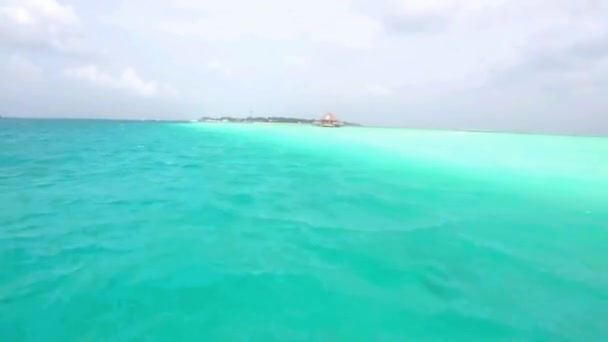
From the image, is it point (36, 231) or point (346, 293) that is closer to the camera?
point (346, 293)

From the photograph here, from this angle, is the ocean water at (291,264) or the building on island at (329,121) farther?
the building on island at (329,121)

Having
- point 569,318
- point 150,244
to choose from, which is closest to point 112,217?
point 150,244

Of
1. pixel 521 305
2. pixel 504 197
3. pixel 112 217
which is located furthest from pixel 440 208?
pixel 112 217

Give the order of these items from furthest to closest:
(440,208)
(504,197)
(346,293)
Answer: (504,197) < (440,208) < (346,293)

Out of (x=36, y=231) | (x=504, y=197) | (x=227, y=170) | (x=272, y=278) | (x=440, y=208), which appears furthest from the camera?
(x=227, y=170)

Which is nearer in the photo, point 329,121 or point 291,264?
point 291,264

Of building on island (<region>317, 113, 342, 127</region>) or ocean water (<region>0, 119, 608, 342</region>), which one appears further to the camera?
building on island (<region>317, 113, 342, 127</region>)

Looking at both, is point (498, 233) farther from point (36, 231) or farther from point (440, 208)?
point (36, 231)
